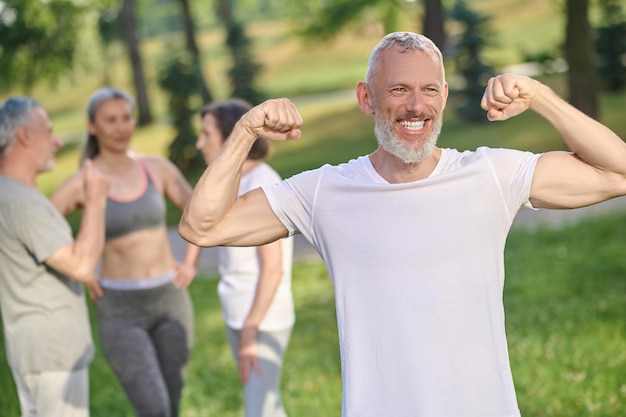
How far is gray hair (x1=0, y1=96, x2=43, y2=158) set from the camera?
15.6 ft

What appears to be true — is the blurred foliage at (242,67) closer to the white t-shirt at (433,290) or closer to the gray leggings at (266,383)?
the gray leggings at (266,383)

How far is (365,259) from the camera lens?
3.34 m

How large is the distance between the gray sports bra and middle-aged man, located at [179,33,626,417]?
223cm

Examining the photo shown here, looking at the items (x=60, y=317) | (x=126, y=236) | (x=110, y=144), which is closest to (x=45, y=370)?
(x=60, y=317)

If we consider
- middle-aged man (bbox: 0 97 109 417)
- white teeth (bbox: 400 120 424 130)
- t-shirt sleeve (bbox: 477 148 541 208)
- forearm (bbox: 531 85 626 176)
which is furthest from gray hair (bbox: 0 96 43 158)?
forearm (bbox: 531 85 626 176)

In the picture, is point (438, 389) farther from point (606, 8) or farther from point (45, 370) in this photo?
point (606, 8)

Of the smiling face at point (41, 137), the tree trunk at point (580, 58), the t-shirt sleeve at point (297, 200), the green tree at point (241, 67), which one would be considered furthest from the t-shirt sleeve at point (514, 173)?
the green tree at point (241, 67)

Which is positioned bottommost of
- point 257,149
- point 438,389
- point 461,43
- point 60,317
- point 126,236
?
point 438,389

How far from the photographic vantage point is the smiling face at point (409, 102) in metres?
3.35

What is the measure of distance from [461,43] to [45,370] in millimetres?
20730

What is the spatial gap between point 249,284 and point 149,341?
74 cm

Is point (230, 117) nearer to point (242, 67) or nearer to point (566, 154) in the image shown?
point (566, 154)

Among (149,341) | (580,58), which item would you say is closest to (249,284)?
(149,341)

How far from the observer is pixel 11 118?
4781 millimetres
